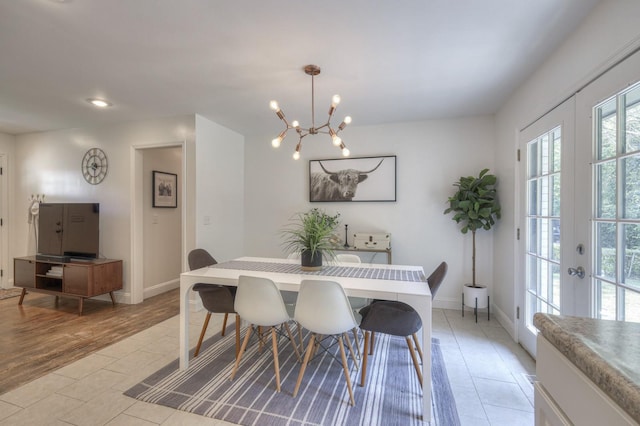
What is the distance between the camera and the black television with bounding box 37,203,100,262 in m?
3.80

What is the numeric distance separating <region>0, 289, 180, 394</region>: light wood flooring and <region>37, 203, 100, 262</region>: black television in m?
0.68

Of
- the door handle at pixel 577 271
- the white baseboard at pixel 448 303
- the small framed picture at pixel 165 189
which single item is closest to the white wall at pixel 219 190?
the small framed picture at pixel 165 189

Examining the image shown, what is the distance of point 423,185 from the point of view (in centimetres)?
378

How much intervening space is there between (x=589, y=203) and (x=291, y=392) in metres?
2.26

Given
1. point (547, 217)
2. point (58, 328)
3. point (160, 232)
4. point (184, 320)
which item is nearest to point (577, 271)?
point (547, 217)

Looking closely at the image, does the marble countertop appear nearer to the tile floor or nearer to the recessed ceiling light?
the tile floor

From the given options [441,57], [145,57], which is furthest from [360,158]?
[145,57]

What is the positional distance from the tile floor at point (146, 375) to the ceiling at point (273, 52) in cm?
244

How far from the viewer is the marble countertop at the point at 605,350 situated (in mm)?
499

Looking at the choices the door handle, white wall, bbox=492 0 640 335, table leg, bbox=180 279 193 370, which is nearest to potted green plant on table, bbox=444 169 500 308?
white wall, bbox=492 0 640 335

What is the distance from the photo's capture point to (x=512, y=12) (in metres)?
1.68

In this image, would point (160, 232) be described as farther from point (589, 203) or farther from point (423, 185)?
point (589, 203)

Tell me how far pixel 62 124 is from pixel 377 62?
14.6 ft

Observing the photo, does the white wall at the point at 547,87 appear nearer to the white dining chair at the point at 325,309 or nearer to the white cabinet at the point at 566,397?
the white cabinet at the point at 566,397
